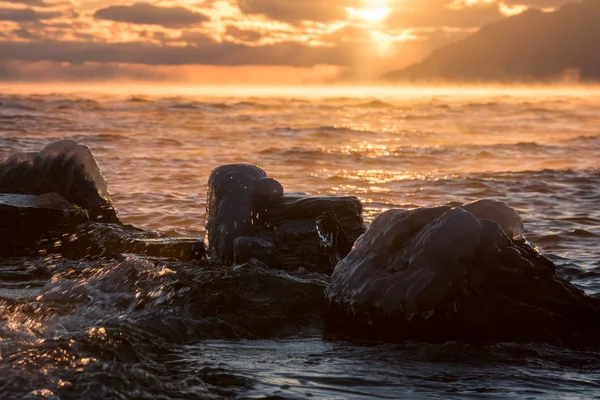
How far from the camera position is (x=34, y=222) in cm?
914

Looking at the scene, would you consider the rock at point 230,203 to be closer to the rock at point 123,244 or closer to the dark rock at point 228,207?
the dark rock at point 228,207

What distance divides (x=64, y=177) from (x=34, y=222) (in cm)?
108

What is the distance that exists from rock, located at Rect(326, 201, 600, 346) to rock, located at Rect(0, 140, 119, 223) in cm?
521

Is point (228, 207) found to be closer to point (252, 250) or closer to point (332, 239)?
point (252, 250)

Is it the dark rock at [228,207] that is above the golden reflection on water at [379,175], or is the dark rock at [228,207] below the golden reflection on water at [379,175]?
above

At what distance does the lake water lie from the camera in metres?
4.27

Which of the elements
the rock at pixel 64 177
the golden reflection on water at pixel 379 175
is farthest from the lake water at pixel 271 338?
the rock at pixel 64 177

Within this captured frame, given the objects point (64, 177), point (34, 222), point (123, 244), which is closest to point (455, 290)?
point (123, 244)

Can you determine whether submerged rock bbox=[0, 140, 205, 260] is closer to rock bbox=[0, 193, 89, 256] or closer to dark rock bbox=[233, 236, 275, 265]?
rock bbox=[0, 193, 89, 256]

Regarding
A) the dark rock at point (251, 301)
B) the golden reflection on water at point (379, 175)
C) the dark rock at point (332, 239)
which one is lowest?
the golden reflection on water at point (379, 175)

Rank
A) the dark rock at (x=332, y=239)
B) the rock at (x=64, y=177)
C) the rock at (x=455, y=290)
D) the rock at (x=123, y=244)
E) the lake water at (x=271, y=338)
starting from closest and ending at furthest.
Answer: the lake water at (x=271, y=338)
the rock at (x=455, y=290)
the dark rock at (x=332, y=239)
the rock at (x=123, y=244)
the rock at (x=64, y=177)

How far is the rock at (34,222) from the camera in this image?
8.78m

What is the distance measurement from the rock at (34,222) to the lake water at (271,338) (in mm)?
540

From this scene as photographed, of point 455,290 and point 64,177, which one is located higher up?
point 64,177
